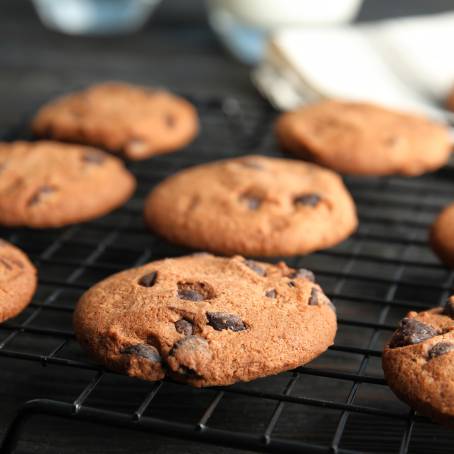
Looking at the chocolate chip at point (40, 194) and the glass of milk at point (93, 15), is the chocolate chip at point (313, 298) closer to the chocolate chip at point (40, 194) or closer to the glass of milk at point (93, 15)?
the chocolate chip at point (40, 194)

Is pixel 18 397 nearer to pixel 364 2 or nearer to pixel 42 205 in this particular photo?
pixel 42 205

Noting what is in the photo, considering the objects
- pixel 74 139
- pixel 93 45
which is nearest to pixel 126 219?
pixel 74 139

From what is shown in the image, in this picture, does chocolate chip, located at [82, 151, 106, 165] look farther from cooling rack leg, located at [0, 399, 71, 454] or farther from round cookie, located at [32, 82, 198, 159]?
cooling rack leg, located at [0, 399, 71, 454]

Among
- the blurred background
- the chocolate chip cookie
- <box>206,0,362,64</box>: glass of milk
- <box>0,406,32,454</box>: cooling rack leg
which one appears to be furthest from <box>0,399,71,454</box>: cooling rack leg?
<box>206,0,362,64</box>: glass of milk

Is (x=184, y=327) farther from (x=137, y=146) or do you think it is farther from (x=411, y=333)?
(x=137, y=146)

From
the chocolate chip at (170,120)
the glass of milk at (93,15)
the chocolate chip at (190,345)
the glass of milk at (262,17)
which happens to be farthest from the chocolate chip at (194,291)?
the glass of milk at (93,15)

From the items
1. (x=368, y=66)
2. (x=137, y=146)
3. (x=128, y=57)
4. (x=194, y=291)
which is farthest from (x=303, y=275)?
(x=128, y=57)
